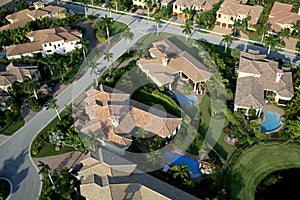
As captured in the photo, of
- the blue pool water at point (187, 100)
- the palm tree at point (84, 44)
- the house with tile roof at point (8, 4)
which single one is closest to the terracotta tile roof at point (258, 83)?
the blue pool water at point (187, 100)

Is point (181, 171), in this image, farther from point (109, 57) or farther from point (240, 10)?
point (240, 10)

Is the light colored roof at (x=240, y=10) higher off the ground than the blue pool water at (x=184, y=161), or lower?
higher

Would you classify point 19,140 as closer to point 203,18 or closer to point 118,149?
point 118,149

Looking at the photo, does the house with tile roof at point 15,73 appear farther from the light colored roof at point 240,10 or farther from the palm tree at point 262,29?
the palm tree at point 262,29

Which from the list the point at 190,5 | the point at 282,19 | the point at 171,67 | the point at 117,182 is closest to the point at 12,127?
the point at 117,182

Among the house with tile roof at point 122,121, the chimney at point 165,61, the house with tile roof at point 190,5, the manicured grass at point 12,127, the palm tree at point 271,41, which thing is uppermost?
the house with tile roof at point 190,5

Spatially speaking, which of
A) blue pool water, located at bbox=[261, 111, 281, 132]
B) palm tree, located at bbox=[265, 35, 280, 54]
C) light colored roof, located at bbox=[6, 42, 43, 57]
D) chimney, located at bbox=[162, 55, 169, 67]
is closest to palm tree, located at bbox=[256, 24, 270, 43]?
palm tree, located at bbox=[265, 35, 280, 54]
